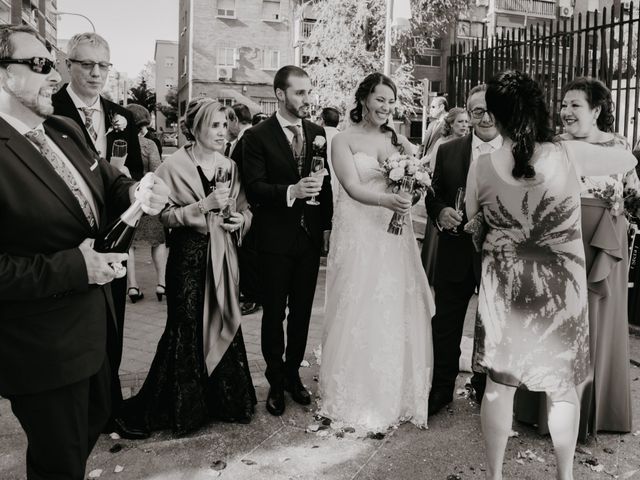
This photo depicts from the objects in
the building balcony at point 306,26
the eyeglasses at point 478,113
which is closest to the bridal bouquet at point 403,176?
the eyeglasses at point 478,113

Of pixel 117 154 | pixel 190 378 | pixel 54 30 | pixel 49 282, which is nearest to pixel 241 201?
pixel 117 154

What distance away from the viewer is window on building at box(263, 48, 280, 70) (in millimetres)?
35656

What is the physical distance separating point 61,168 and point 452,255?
2693mm

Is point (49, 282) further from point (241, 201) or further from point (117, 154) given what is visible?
point (241, 201)

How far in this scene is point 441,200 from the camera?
4.36 metres

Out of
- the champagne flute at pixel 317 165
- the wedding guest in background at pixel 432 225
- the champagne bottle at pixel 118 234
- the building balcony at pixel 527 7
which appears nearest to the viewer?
the champagne bottle at pixel 118 234

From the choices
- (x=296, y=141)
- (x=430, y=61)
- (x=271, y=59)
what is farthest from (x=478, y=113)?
(x=430, y=61)

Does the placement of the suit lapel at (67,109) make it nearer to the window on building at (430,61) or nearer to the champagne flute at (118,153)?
the champagne flute at (118,153)

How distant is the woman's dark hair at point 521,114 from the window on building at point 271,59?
112 feet

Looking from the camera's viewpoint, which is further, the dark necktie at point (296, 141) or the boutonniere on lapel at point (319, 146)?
the dark necktie at point (296, 141)

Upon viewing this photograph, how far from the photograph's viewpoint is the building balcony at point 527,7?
41438 mm

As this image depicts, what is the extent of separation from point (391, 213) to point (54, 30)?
6131 cm

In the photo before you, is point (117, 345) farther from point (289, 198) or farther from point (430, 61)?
point (430, 61)

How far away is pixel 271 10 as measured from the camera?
35.8m
